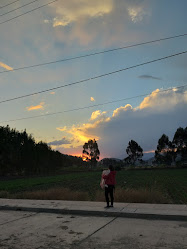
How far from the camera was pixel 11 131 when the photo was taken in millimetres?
86625

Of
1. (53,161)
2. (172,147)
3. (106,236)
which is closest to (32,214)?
(106,236)

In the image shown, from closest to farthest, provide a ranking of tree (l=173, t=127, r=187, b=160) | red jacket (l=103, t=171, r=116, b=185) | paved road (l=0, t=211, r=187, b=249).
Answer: paved road (l=0, t=211, r=187, b=249) → red jacket (l=103, t=171, r=116, b=185) → tree (l=173, t=127, r=187, b=160)

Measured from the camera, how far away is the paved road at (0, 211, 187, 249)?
5.83 meters

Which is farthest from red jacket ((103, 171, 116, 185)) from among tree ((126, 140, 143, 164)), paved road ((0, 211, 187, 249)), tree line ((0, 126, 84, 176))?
tree ((126, 140, 143, 164))

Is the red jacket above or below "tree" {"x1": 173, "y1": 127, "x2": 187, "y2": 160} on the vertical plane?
below

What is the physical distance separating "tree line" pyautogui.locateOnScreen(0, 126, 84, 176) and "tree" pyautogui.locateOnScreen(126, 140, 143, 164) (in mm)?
57320

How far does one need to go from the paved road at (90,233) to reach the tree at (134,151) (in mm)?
135763

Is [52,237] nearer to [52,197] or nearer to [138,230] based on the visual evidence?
[138,230]

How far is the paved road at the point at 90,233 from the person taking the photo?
583 centimetres

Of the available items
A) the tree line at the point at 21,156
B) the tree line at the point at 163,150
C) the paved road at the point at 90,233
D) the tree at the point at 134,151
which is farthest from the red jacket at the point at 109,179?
the tree at the point at 134,151

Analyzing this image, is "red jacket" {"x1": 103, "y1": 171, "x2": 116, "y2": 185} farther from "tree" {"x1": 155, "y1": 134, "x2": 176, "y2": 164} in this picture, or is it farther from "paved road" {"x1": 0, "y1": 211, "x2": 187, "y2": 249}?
"tree" {"x1": 155, "y1": 134, "x2": 176, "y2": 164}

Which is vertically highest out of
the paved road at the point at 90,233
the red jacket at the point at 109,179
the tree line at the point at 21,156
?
the tree line at the point at 21,156

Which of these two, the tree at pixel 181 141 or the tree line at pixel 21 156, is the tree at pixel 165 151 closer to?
the tree at pixel 181 141

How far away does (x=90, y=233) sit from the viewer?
6.80m
